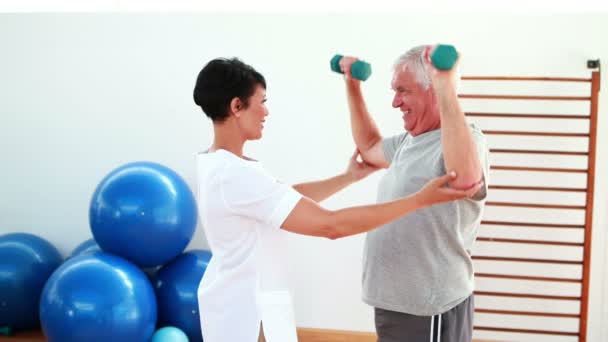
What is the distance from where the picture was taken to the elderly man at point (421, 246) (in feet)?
6.48

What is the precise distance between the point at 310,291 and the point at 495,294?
1.03 meters

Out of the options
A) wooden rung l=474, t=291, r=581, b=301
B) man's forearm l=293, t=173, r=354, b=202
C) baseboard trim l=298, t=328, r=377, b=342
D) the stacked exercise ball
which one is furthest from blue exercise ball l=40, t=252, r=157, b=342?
wooden rung l=474, t=291, r=581, b=301

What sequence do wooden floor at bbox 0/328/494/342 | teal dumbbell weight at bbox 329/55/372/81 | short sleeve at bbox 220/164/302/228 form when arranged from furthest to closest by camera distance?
1. wooden floor at bbox 0/328/494/342
2. teal dumbbell weight at bbox 329/55/372/81
3. short sleeve at bbox 220/164/302/228

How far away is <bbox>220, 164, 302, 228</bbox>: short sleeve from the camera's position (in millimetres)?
1865

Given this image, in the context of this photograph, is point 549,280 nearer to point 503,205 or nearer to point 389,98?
point 503,205

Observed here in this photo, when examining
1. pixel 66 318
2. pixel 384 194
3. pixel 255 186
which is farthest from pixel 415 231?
pixel 66 318

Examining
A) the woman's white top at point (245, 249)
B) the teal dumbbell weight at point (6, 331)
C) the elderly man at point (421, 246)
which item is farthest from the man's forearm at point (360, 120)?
the teal dumbbell weight at point (6, 331)

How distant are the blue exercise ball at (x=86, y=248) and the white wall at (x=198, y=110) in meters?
0.34

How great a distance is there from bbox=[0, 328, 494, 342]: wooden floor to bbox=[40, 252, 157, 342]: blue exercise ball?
2.52 ft

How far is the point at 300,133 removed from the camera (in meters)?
4.25

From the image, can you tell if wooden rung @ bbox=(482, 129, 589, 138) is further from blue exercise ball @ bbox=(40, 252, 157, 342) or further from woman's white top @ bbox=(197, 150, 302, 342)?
woman's white top @ bbox=(197, 150, 302, 342)

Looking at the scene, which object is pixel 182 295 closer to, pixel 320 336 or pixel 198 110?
pixel 320 336

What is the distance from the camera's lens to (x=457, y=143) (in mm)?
1729

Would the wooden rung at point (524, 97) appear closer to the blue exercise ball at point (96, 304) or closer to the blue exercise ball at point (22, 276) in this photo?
the blue exercise ball at point (96, 304)
